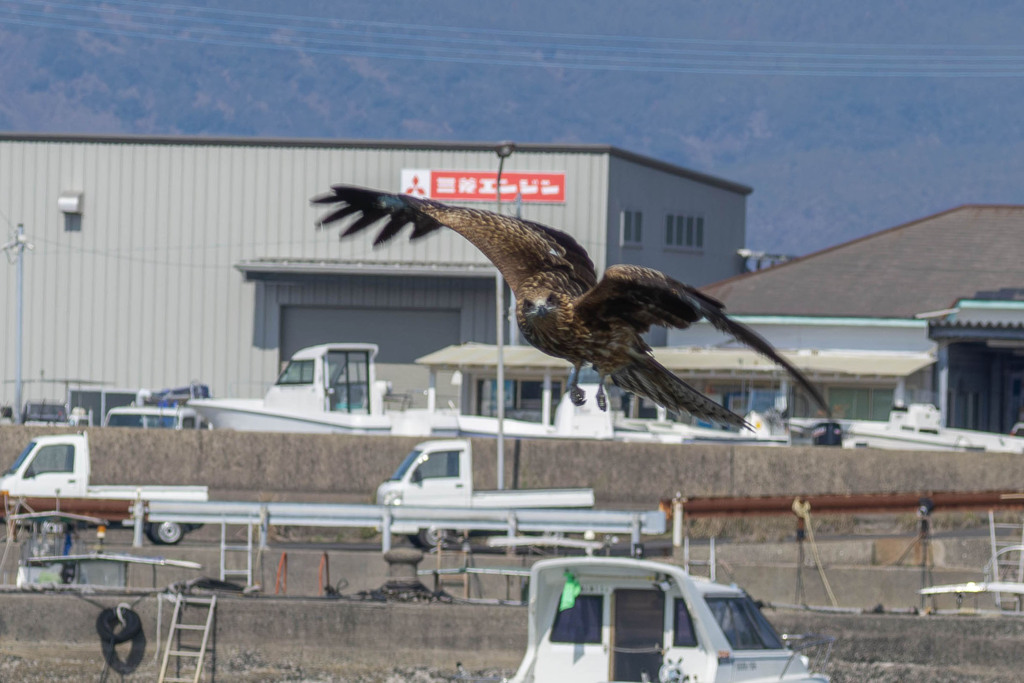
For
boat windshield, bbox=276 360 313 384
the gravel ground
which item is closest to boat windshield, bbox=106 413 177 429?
boat windshield, bbox=276 360 313 384

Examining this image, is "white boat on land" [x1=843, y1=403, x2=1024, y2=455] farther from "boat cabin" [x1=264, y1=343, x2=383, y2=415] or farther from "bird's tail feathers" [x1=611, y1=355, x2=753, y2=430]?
"bird's tail feathers" [x1=611, y1=355, x2=753, y2=430]

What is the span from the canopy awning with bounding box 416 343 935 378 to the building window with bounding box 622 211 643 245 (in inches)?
377

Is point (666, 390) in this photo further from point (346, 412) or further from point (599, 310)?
point (346, 412)

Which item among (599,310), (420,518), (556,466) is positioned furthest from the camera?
(556,466)

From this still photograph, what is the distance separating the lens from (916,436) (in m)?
35.4

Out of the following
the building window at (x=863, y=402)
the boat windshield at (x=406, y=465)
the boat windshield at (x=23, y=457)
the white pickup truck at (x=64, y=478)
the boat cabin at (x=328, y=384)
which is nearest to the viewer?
the white pickup truck at (x=64, y=478)

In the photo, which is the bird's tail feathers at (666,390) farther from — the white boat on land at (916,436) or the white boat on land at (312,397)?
the white boat on land at (916,436)

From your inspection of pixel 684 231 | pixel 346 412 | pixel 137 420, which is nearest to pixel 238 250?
pixel 684 231

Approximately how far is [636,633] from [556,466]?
11917 mm

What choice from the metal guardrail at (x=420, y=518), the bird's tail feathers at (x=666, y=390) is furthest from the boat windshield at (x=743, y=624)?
the bird's tail feathers at (x=666, y=390)

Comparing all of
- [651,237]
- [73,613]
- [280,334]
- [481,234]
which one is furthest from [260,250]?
[481,234]

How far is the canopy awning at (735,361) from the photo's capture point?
40000mm

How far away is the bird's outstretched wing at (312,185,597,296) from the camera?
8.63 meters

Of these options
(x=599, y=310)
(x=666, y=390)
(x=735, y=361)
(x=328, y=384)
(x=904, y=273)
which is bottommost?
(x=328, y=384)
